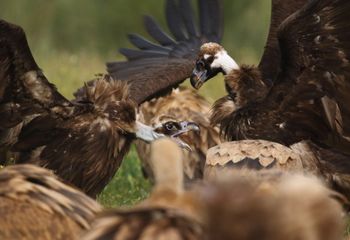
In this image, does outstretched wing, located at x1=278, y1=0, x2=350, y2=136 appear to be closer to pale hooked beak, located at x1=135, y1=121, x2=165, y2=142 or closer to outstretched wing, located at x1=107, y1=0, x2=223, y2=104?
pale hooked beak, located at x1=135, y1=121, x2=165, y2=142

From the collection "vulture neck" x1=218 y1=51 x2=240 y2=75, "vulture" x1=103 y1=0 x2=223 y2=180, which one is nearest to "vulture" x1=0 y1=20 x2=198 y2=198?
"vulture" x1=103 y1=0 x2=223 y2=180

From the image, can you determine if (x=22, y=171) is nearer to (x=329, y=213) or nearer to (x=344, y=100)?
(x=329, y=213)

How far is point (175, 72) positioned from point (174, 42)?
3.99 feet

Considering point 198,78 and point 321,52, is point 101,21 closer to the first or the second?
point 198,78

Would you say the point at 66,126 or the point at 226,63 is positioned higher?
the point at 226,63

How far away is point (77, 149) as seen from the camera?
8461 millimetres

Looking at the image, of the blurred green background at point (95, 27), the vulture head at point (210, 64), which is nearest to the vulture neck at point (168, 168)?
the vulture head at point (210, 64)

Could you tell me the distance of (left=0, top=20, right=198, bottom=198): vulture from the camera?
27.6 ft

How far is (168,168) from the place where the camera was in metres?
4.98

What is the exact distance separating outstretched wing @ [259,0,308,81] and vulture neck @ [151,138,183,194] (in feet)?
15.6

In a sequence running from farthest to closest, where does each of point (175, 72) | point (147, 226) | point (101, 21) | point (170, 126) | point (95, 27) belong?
point (95, 27)
point (101, 21)
point (175, 72)
point (170, 126)
point (147, 226)

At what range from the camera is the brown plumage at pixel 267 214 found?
14.2 feet

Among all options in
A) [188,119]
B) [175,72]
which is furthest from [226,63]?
[175,72]

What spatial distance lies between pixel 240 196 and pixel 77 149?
13.7ft
